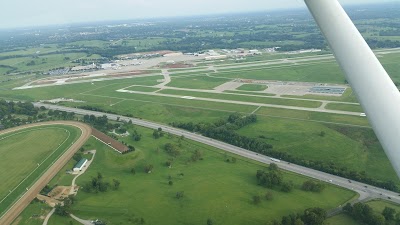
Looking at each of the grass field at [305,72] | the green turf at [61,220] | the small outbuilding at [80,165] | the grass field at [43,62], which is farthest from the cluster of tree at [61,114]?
the grass field at [43,62]

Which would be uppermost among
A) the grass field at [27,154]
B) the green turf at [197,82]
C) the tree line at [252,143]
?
the green turf at [197,82]

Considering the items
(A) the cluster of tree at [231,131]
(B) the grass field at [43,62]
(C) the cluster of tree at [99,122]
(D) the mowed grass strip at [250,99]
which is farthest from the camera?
(B) the grass field at [43,62]

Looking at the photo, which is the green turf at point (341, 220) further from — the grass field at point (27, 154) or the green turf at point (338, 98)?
the green turf at point (338, 98)

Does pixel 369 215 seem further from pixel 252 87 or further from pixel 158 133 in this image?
pixel 252 87

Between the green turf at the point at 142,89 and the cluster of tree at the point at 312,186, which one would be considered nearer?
the cluster of tree at the point at 312,186

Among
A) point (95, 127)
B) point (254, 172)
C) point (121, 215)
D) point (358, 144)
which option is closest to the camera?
point (121, 215)

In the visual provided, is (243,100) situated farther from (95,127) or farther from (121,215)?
(121,215)

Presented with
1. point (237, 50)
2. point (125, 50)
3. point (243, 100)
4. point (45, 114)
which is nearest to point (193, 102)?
point (243, 100)
